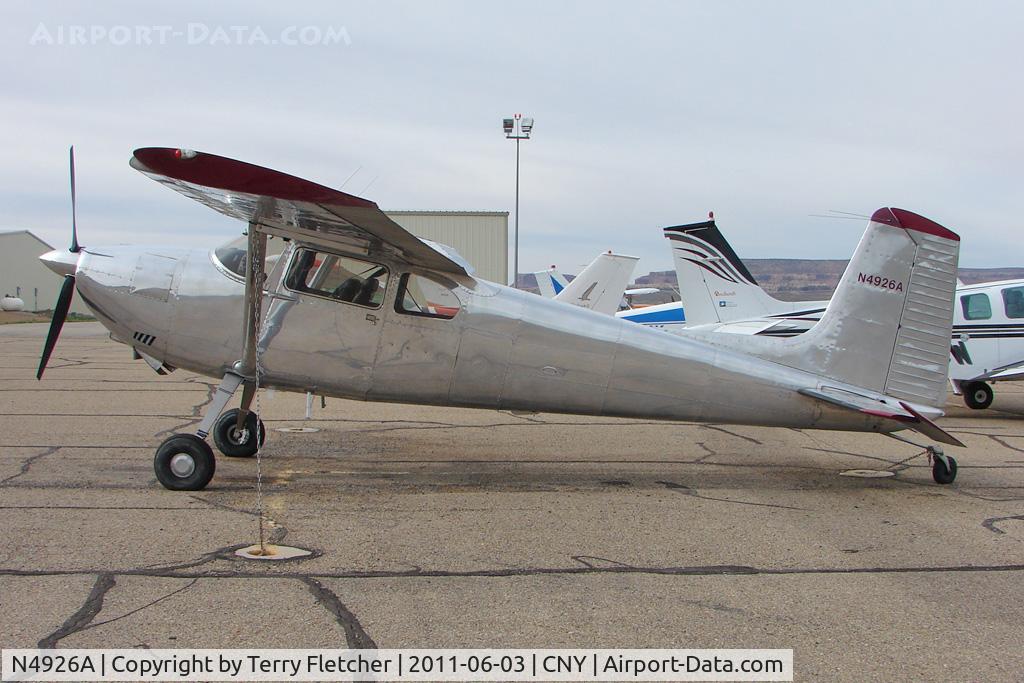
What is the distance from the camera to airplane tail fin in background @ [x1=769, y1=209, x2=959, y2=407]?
7.59 meters

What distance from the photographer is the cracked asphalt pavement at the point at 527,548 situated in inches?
158

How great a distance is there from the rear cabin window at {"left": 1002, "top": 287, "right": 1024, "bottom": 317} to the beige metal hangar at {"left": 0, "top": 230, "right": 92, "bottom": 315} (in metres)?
58.8

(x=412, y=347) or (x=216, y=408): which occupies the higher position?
(x=412, y=347)

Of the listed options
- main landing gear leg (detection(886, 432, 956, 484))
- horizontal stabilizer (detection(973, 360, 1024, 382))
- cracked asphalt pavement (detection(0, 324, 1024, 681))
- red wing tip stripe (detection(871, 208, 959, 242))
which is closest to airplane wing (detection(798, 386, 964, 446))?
main landing gear leg (detection(886, 432, 956, 484))

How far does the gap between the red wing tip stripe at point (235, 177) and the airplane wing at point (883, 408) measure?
431 cm

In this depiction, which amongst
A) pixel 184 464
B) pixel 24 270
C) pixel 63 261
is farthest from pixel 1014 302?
pixel 24 270

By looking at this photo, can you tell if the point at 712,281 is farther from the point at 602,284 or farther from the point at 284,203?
the point at 284,203

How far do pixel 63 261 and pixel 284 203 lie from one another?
8.89ft

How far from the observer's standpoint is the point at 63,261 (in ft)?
24.5

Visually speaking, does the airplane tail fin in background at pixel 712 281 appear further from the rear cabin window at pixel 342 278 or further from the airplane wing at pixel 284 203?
the rear cabin window at pixel 342 278

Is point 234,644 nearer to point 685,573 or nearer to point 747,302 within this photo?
point 685,573

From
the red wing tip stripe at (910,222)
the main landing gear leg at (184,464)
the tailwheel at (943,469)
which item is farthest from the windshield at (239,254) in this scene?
the tailwheel at (943,469)

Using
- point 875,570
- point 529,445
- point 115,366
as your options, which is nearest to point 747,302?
point 529,445

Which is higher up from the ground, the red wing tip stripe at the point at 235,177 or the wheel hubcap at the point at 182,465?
the red wing tip stripe at the point at 235,177
